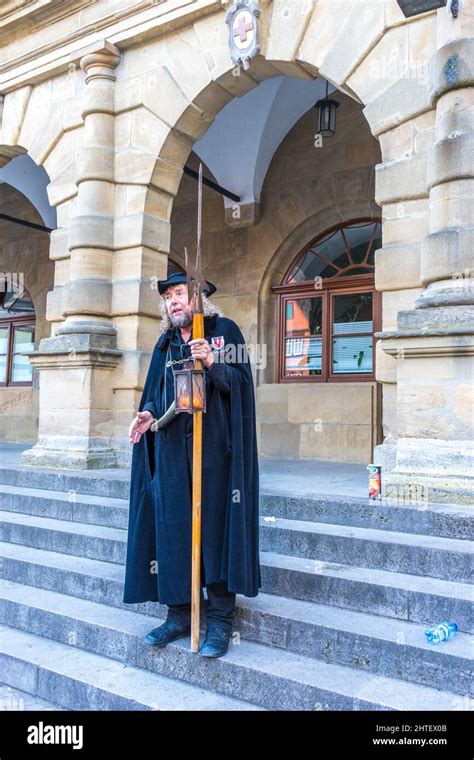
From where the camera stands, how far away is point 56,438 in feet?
23.9

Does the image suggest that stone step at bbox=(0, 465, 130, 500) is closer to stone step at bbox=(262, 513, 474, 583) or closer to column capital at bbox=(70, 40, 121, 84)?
stone step at bbox=(262, 513, 474, 583)

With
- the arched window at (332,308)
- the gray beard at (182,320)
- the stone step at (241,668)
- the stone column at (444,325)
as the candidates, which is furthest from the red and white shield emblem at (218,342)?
the arched window at (332,308)

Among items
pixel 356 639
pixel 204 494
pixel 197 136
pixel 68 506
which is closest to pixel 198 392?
pixel 204 494

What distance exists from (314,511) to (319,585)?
985 millimetres

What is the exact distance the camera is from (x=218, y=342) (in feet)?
11.2

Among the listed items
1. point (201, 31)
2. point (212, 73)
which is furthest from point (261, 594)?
point (201, 31)

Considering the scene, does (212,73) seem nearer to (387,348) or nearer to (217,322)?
(387,348)

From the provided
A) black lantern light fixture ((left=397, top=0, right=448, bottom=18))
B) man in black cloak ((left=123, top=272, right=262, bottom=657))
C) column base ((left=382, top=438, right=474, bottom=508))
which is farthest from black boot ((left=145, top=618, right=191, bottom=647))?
black lantern light fixture ((left=397, top=0, right=448, bottom=18))

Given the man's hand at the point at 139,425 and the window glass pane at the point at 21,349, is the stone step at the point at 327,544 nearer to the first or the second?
the man's hand at the point at 139,425

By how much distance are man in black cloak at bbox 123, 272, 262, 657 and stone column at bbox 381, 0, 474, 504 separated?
1823 mm

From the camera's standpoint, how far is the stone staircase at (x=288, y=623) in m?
2.98

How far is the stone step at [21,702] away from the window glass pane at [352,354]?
6.45 meters

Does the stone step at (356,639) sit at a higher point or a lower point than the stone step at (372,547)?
lower
